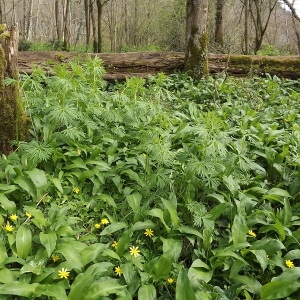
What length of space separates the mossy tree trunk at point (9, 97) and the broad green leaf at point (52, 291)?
1.60 metres

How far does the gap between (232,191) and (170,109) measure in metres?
2.36

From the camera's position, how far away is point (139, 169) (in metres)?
3.33

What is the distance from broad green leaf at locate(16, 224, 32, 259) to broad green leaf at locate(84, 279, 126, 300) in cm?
58

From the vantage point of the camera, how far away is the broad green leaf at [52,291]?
1.94 m

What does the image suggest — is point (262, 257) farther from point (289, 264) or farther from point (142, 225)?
point (142, 225)

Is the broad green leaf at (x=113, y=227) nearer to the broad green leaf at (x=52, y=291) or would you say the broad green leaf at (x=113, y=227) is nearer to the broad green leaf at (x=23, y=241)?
the broad green leaf at (x=23, y=241)

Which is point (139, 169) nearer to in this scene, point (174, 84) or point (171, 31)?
point (174, 84)

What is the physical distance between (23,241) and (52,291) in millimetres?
552

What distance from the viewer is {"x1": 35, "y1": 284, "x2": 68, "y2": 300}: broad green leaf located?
194cm

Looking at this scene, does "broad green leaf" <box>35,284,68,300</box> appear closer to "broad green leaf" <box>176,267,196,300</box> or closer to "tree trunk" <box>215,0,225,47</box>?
"broad green leaf" <box>176,267,196,300</box>

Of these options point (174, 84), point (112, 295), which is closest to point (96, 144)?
point (112, 295)

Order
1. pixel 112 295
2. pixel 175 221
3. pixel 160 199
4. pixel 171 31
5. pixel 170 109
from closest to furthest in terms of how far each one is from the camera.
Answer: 1. pixel 112 295
2. pixel 175 221
3. pixel 160 199
4. pixel 170 109
5. pixel 171 31

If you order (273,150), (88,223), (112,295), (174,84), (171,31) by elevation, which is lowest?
(112,295)

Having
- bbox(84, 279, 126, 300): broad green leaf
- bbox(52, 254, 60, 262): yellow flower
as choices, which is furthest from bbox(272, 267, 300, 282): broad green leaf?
bbox(52, 254, 60, 262): yellow flower
